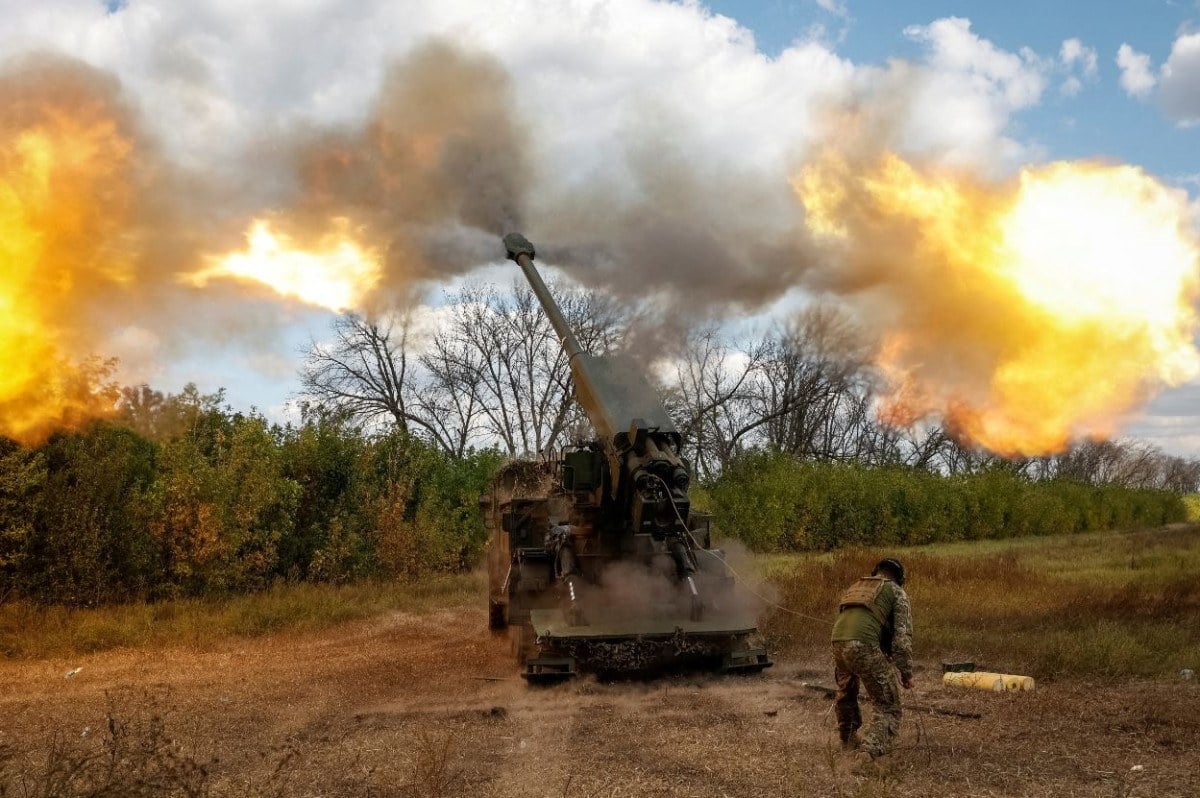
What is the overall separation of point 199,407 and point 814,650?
40.8 feet

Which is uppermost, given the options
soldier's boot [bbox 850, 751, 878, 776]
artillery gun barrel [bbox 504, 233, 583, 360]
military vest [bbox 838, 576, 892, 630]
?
artillery gun barrel [bbox 504, 233, 583, 360]

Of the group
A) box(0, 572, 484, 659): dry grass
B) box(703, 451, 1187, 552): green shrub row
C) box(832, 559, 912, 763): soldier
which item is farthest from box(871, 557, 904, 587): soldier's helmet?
box(703, 451, 1187, 552): green shrub row

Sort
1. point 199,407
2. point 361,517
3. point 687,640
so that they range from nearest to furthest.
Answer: point 687,640 → point 199,407 → point 361,517

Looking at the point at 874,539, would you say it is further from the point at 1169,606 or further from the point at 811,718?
the point at 811,718

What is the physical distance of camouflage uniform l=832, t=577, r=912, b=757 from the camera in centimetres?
802

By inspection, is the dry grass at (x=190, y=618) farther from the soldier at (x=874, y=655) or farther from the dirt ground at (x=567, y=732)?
the soldier at (x=874, y=655)

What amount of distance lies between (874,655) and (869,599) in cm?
43

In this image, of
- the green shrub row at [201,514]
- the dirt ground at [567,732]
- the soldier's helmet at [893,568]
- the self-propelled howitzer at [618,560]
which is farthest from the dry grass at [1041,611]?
the green shrub row at [201,514]

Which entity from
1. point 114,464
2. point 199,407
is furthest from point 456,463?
point 114,464

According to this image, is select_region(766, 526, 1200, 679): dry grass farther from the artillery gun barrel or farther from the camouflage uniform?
the artillery gun barrel

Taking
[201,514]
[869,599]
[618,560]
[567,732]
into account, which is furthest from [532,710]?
[201,514]

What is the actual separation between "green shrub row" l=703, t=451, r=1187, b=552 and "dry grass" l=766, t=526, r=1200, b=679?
27.7 feet

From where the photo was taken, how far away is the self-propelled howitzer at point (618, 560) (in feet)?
37.0

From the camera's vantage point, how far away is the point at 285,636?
52.0 ft
